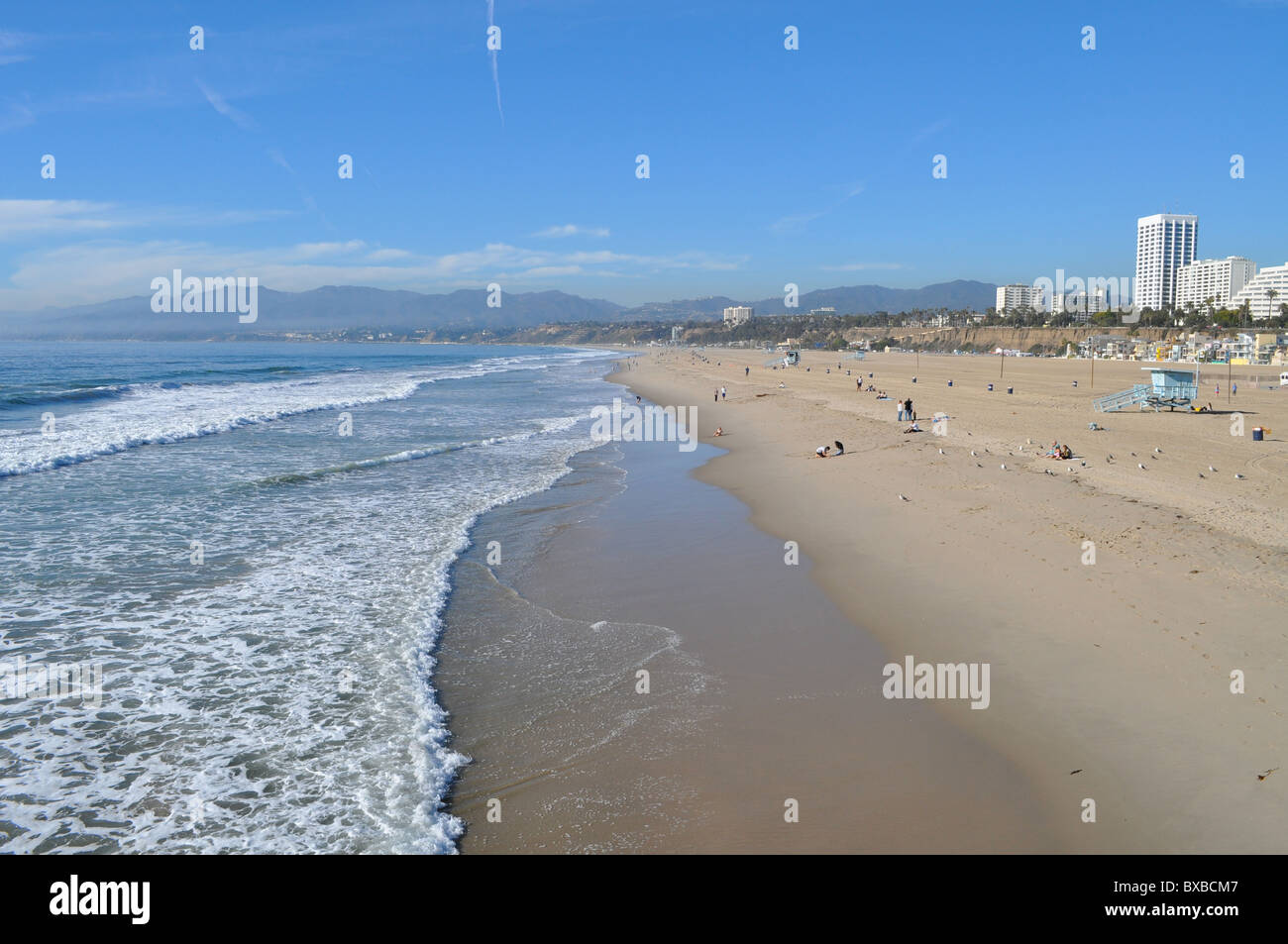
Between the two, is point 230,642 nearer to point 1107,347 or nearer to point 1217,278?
point 1107,347

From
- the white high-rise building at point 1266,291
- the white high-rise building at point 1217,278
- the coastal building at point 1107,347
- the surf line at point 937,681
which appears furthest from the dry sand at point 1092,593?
the white high-rise building at point 1217,278

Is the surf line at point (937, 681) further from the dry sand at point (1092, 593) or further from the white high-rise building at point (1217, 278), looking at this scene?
the white high-rise building at point (1217, 278)

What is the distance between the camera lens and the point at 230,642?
310 inches

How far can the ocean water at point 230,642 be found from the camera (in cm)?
502

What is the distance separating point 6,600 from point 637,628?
7.60 metres

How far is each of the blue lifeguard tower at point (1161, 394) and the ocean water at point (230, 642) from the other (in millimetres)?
20699

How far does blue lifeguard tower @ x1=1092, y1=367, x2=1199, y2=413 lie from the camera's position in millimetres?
26094

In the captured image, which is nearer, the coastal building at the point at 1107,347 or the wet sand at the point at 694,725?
the wet sand at the point at 694,725

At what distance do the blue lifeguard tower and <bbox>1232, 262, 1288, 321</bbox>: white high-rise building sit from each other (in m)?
161

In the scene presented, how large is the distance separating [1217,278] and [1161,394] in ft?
680

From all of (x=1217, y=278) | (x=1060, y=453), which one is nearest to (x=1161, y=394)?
(x=1060, y=453)
